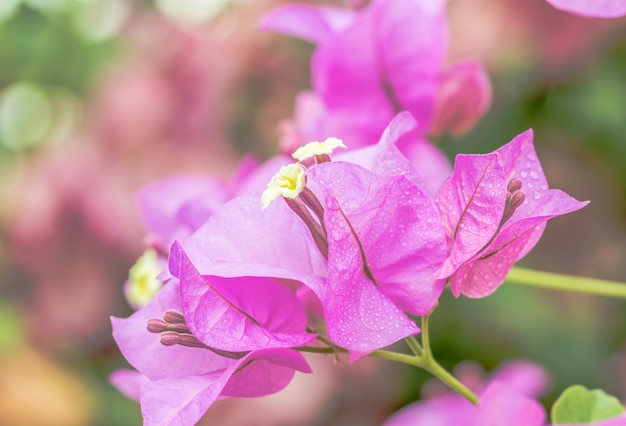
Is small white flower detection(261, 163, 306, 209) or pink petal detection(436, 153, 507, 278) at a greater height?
small white flower detection(261, 163, 306, 209)

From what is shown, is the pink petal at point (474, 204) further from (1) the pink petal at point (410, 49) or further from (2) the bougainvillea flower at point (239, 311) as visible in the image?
(1) the pink petal at point (410, 49)

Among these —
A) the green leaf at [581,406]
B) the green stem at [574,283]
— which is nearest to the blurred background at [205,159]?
the green stem at [574,283]

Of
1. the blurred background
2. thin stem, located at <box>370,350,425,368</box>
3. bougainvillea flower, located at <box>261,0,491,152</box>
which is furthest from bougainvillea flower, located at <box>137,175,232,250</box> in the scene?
the blurred background

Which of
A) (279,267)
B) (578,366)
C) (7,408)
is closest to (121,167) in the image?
(7,408)

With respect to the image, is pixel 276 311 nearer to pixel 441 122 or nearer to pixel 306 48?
pixel 441 122

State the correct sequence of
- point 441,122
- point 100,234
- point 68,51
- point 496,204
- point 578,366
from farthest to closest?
point 68,51 → point 100,234 → point 578,366 → point 441,122 → point 496,204

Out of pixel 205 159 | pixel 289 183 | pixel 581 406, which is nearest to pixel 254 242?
pixel 289 183

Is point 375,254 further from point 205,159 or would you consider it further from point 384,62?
point 205,159

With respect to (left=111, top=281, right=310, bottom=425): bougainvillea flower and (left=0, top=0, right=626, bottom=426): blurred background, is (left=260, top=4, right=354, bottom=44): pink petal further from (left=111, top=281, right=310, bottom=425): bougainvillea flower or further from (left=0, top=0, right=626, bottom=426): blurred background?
(left=0, top=0, right=626, bottom=426): blurred background
